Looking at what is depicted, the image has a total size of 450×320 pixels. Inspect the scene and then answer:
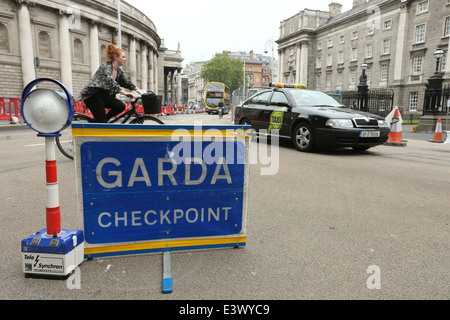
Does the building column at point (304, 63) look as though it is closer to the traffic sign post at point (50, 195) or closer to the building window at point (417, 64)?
the building window at point (417, 64)

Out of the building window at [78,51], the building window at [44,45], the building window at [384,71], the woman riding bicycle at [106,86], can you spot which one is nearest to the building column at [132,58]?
the building window at [78,51]

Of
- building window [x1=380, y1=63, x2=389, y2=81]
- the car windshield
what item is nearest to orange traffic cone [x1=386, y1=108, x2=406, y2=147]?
the car windshield

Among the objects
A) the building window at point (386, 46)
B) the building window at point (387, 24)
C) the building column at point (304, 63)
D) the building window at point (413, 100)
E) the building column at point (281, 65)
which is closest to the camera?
the building window at point (413, 100)

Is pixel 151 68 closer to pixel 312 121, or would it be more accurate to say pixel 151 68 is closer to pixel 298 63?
pixel 298 63

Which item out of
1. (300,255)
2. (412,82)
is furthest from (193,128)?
(412,82)

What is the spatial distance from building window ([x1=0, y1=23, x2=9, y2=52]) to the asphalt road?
35.7 meters

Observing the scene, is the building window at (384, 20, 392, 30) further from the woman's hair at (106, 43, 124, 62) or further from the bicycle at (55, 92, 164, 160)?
the woman's hair at (106, 43, 124, 62)

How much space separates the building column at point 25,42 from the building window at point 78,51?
6508 millimetres

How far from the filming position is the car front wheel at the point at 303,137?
818cm

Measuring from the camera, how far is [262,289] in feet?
→ 6.93

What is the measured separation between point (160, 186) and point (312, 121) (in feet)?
20.4

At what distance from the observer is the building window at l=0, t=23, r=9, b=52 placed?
3319 cm
